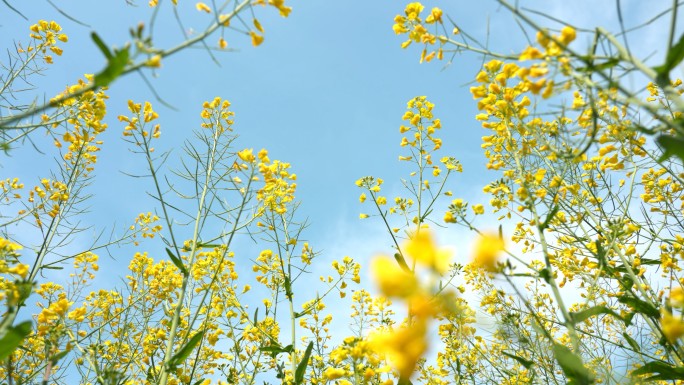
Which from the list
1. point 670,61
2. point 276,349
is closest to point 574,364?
point 670,61

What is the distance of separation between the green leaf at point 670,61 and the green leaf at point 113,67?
5.20ft

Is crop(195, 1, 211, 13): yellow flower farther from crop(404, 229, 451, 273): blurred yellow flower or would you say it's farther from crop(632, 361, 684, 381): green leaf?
crop(632, 361, 684, 381): green leaf

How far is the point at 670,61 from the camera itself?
4.29ft

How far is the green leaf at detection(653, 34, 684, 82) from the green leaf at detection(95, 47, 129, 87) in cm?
159

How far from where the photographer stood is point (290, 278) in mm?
4078

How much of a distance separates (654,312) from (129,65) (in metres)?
2.37

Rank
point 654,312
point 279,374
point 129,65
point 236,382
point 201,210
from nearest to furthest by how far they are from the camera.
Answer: point 129,65
point 654,312
point 201,210
point 279,374
point 236,382

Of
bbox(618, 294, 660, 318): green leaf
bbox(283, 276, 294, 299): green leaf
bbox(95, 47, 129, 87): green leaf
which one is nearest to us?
bbox(95, 47, 129, 87): green leaf

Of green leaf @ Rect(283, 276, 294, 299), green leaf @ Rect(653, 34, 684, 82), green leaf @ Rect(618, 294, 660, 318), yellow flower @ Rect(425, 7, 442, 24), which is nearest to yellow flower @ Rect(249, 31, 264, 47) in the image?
yellow flower @ Rect(425, 7, 442, 24)

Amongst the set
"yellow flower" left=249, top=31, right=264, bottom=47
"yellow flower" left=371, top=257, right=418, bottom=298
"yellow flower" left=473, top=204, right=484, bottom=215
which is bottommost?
"yellow flower" left=371, top=257, right=418, bottom=298

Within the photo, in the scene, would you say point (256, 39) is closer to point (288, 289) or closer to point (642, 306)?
point (642, 306)

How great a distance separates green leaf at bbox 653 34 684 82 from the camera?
1.28 m

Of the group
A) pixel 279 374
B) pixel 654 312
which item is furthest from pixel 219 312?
pixel 654 312

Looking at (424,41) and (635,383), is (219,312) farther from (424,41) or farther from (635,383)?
(635,383)
